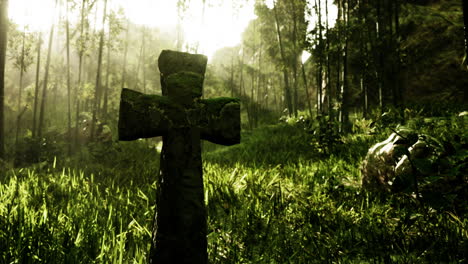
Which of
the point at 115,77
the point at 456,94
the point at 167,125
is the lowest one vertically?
the point at 167,125

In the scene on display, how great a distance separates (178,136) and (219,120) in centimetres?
32

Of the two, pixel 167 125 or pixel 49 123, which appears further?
pixel 49 123

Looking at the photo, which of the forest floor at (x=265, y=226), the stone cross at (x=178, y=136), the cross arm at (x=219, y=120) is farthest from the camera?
the forest floor at (x=265, y=226)

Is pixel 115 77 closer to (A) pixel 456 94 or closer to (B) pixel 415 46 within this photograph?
(B) pixel 415 46

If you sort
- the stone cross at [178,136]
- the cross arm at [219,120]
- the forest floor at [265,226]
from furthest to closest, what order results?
1. the forest floor at [265,226]
2. the cross arm at [219,120]
3. the stone cross at [178,136]

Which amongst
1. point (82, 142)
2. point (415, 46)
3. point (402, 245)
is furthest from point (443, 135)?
point (82, 142)

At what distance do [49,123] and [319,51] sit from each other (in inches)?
919

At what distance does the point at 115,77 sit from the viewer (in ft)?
89.2

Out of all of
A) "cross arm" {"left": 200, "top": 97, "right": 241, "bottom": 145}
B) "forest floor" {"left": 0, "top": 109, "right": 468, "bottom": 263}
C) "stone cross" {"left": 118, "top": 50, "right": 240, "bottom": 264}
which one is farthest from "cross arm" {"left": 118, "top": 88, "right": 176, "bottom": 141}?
"forest floor" {"left": 0, "top": 109, "right": 468, "bottom": 263}

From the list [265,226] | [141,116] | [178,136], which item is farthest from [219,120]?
[265,226]

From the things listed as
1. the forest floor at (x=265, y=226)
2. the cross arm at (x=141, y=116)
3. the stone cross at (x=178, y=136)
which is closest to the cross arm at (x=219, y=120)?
the stone cross at (x=178, y=136)

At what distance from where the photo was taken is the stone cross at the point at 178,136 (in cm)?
166

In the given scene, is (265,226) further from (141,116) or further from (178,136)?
(141,116)

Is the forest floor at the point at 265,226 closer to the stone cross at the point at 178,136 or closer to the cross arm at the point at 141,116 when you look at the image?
the stone cross at the point at 178,136
